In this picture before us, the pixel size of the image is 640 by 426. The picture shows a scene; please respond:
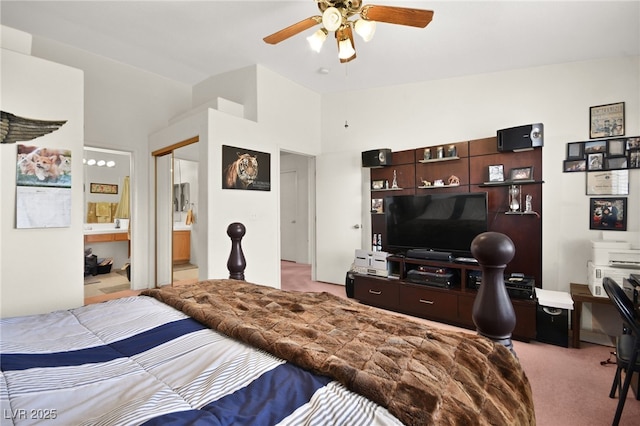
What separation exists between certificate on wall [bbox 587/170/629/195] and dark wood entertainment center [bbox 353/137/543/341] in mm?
425

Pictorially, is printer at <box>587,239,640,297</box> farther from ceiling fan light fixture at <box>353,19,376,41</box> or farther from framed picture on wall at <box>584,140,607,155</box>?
ceiling fan light fixture at <box>353,19,376,41</box>

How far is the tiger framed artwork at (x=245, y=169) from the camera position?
3.56 meters

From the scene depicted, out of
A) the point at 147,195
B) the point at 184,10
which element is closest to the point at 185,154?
the point at 147,195

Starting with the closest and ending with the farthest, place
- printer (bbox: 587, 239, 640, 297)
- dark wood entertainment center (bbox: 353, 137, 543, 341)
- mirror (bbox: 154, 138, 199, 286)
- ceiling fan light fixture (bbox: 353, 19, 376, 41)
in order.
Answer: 1. ceiling fan light fixture (bbox: 353, 19, 376, 41)
2. printer (bbox: 587, 239, 640, 297)
3. dark wood entertainment center (bbox: 353, 137, 543, 341)
4. mirror (bbox: 154, 138, 199, 286)

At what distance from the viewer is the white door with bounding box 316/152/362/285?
4605 millimetres

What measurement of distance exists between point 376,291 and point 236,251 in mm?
2405

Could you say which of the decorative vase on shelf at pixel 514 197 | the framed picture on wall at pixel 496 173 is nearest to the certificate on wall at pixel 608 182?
the decorative vase on shelf at pixel 514 197

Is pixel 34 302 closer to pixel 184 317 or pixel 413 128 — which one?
pixel 184 317

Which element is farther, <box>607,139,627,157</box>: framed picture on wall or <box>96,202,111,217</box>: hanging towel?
<box>96,202,111,217</box>: hanging towel

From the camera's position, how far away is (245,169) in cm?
376

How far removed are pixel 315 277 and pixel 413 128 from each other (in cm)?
280

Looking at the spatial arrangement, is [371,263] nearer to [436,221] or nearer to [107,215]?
[436,221]

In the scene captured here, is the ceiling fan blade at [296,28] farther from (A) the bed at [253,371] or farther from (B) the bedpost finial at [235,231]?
(A) the bed at [253,371]

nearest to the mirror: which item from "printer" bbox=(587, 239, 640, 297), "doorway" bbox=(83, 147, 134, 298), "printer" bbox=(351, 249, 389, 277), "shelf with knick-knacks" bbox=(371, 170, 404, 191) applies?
"doorway" bbox=(83, 147, 134, 298)
